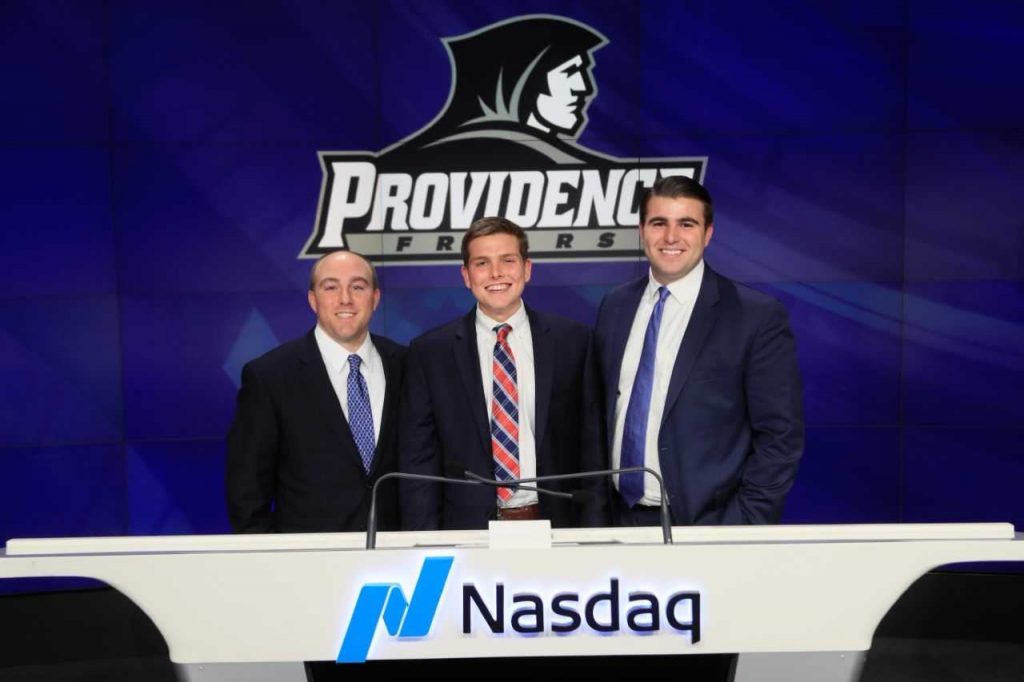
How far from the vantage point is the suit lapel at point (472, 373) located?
272 centimetres

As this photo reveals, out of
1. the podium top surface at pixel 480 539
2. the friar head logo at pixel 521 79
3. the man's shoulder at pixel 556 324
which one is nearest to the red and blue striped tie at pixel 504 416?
the man's shoulder at pixel 556 324

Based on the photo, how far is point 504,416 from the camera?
2.75 metres

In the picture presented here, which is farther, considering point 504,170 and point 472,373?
point 504,170

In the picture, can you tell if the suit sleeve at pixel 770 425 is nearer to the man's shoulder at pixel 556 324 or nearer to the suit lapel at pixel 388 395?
the man's shoulder at pixel 556 324

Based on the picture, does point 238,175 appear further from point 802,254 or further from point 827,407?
point 827,407

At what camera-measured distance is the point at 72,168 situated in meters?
4.51

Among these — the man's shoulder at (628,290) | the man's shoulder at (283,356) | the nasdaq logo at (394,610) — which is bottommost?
the nasdaq logo at (394,610)

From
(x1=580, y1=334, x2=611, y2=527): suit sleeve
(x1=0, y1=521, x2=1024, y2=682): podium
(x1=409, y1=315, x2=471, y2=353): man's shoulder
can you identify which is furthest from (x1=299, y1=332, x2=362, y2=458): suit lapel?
(x1=0, y1=521, x2=1024, y2=682): podium

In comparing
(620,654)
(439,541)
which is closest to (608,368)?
(439,541)

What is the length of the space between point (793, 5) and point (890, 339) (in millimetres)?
1697

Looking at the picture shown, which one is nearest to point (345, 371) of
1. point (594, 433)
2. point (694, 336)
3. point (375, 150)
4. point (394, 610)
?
point (594, 433)

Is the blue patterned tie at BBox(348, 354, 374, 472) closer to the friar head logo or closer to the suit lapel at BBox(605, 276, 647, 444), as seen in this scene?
the suit lapel at BBox(605, 276, 647, 444)

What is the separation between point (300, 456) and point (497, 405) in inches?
25.2

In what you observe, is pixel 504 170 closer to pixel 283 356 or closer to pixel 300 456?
pixel 283 356
